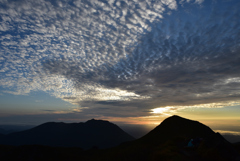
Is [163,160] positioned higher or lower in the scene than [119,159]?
higher

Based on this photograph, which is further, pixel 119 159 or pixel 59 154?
pixel 59 154

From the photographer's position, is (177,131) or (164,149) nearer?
(164,149)

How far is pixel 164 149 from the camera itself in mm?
36562

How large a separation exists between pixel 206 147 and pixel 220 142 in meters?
3.03

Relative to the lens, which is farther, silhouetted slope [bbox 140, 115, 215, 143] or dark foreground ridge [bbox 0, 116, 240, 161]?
silhouetted slope [bbox 140, 115, 215, 143]

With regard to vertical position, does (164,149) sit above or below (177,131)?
below

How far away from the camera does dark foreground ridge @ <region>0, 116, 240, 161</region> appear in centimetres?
2756

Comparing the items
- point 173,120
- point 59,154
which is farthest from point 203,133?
point 59,154

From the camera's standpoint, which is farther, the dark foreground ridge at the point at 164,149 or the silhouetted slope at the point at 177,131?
the silhouetted slope at the point at 177,131

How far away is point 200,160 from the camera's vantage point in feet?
87.5

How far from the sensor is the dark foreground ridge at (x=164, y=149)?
27562mm

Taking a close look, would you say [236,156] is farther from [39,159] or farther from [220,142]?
[39,159]

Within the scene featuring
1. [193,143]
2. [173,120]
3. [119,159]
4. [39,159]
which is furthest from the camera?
[173,120]

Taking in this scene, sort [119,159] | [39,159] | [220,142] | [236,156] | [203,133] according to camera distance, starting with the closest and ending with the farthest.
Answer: [236,156]
[220,142]
[119,159]
[39,159]
[203,133]
